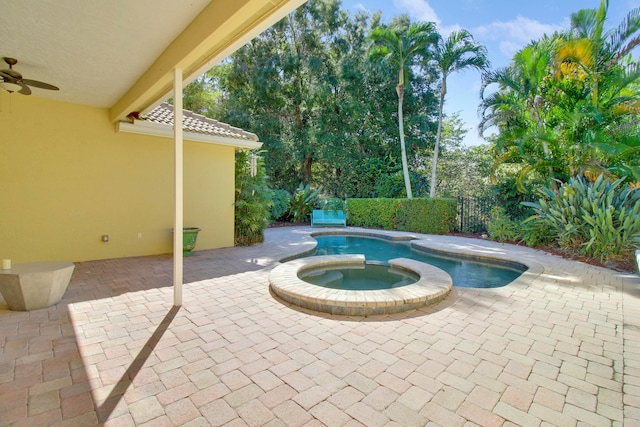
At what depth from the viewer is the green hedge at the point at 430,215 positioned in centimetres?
1323

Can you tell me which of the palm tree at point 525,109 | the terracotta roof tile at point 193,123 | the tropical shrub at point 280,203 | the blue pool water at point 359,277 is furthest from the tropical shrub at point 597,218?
the tropical shrub at point 280,203

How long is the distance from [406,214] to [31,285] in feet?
42.2

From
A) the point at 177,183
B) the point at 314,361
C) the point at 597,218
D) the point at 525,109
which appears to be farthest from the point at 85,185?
the point at 525,109

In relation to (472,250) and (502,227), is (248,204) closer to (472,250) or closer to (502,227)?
(472,250)

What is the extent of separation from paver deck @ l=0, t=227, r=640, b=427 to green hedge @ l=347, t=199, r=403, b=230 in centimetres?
966

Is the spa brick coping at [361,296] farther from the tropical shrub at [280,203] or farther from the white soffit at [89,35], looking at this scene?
the tropical shrub at [280,203]

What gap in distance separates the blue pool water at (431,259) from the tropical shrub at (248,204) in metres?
2.20

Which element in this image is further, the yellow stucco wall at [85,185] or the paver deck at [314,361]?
the yellow stucco wall at [85,185]

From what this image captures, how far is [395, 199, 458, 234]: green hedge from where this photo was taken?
43.4 feet

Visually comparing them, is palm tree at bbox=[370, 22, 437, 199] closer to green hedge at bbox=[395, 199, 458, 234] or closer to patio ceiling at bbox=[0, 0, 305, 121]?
green hedge at bbox=[395, 199, 458, 234]

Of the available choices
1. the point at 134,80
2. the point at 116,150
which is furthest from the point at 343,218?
the point at 134,80

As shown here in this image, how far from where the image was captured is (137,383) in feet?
8.96

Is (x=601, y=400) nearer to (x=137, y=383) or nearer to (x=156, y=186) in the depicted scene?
(x=137, y=383)

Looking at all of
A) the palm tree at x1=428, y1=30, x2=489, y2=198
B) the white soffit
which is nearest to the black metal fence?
the palm tree at x1=428, y1=30, x2=489, y2=198
